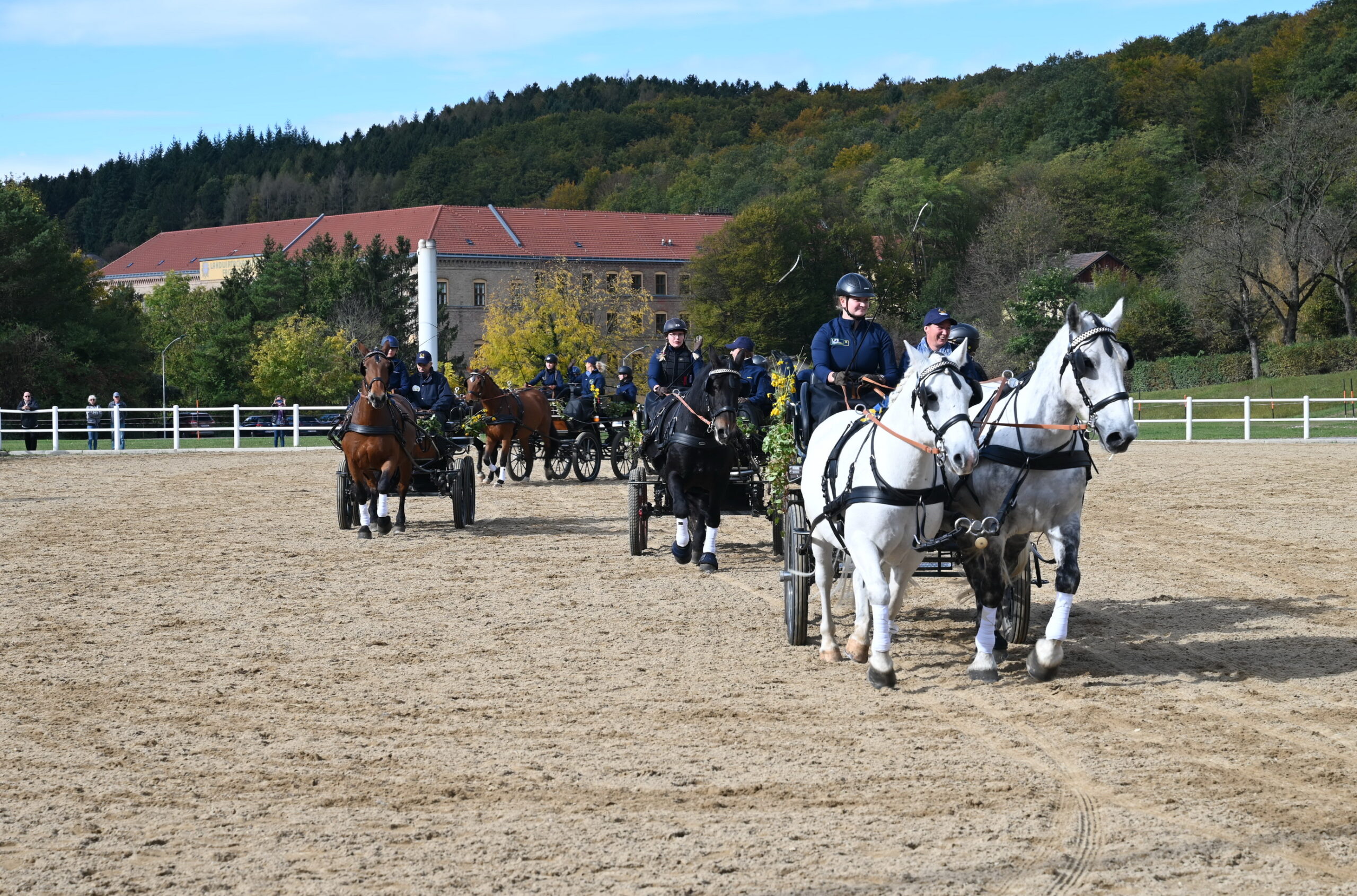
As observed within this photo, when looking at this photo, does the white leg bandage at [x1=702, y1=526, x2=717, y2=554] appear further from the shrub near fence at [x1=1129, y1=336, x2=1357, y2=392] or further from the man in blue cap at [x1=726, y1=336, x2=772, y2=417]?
the shrub near fence at [x1=1129, y1=336, x2=1357, y2=392]

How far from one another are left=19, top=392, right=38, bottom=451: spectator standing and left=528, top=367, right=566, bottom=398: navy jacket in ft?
54.7

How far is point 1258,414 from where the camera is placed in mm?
42656

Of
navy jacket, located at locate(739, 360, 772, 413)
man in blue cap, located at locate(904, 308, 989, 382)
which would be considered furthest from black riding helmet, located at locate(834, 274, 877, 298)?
navy jacket, located at locate(739, 360, 772, 413)

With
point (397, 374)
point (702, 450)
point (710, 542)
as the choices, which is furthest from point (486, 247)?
point (702, 450)

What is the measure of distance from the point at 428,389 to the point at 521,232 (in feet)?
239

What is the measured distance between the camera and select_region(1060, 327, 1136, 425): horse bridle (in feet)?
22.6

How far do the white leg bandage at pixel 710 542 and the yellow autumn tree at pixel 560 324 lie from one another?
51814 mm

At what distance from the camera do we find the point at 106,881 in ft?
14.6

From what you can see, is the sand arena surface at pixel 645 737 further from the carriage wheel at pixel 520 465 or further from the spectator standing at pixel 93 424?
the spectator standing at pixel 93 424

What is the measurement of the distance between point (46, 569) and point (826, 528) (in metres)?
8.13

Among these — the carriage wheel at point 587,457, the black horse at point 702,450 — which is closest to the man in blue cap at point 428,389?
the black horse at point 702,450

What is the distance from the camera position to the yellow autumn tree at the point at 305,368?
63125mm

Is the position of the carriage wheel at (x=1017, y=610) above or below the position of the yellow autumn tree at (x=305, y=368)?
below

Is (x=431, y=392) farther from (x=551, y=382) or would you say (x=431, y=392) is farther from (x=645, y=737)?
(x=645, y=737)
